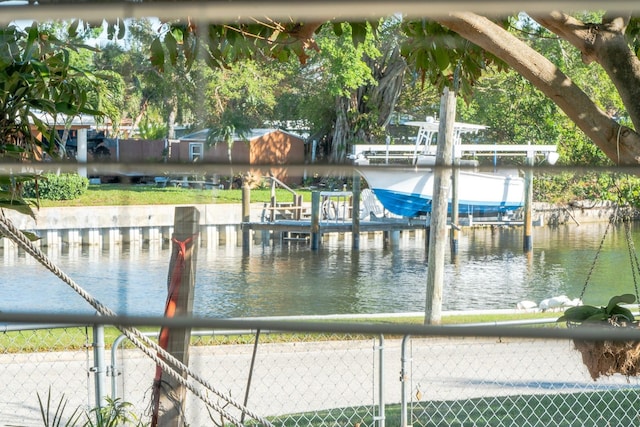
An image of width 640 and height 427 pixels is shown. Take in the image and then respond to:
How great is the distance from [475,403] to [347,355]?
0.64 meters

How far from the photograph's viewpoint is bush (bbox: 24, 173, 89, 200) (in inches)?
45.7

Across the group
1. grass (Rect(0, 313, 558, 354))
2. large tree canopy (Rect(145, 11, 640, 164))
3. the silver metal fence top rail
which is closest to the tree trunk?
large tree canopy (Rect(145, 11, 640, 164))

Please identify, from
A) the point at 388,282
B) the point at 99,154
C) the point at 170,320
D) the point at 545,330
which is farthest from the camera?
the point at 388,282

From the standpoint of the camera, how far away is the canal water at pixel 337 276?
44.6 inches

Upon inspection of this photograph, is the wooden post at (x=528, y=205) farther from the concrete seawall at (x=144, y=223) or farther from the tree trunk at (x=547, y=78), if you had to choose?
the concrete seawall at (x=144, y=223)

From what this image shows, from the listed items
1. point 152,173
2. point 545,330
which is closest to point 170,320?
point 152,173

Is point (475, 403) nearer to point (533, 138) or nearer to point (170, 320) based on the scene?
point (533, 138)

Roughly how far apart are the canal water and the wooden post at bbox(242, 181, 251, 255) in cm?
1

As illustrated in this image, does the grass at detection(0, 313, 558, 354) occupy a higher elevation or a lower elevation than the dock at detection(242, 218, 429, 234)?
lower

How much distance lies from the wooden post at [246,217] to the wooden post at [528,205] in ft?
1.15

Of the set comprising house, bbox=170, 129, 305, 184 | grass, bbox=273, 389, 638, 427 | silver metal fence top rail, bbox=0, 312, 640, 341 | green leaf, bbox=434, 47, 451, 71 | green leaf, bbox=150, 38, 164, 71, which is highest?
green leaf, bbox=434, 47, 451, 71

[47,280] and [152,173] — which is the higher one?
[152,173]

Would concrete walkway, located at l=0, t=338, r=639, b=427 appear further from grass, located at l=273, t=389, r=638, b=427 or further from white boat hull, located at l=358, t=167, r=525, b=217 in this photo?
white boat hull, located at l=358, t=167, r=525, b=217

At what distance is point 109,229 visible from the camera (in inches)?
44.2
